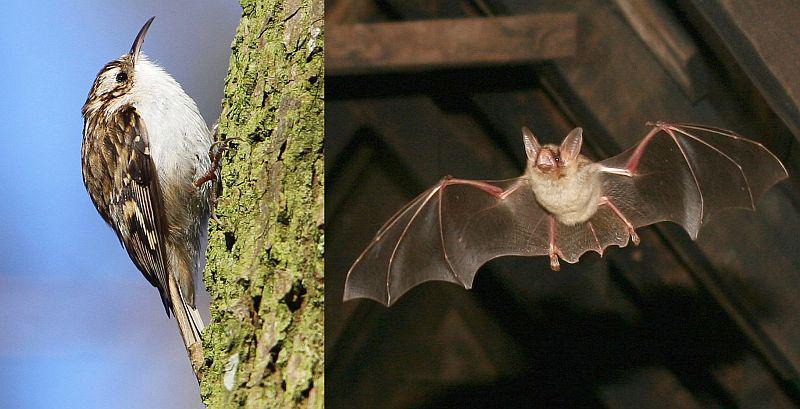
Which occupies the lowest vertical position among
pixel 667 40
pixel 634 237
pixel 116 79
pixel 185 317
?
pixel 634 237

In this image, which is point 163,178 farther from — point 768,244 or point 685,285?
point 768,244

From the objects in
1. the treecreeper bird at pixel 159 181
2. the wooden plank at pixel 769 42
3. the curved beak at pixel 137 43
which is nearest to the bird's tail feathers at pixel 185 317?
the treecreeper bird at pixel 159 181

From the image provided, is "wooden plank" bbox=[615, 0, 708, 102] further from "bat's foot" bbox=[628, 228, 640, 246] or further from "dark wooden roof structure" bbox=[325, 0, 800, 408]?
"bat's foot" bbox=[628, 228, 640, 246]

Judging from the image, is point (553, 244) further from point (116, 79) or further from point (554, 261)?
point (116, 79)

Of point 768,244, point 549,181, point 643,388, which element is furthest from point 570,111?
point 643,388

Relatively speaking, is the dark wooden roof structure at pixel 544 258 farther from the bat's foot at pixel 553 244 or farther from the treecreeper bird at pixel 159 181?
the treecreeper bird at pixel 159 181

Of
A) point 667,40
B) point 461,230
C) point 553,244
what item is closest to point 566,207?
point 553,244
